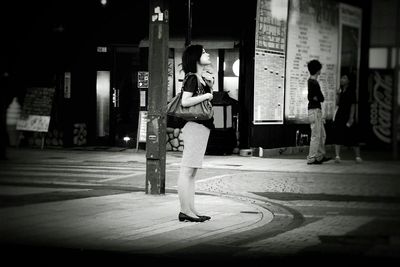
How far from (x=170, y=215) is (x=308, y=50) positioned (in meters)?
13.6

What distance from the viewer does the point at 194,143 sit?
880cm

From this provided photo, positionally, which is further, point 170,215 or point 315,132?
point 315,132

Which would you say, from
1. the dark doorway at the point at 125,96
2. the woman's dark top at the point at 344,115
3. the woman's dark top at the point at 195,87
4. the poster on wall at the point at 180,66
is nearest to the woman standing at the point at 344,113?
the woman's dark top at the point at 344,115

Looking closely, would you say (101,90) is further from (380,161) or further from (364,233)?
(364,233)

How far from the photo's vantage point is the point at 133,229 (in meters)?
8.40

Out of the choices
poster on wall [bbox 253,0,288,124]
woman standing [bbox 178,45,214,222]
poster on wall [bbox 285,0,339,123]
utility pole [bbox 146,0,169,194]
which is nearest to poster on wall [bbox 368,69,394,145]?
poster on wall [bbox 285,0,339,123]

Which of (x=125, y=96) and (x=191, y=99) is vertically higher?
(x=125, y=96)

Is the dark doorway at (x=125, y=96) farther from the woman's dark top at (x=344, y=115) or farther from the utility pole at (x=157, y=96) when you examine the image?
the utility pole at (x=157, y=96)

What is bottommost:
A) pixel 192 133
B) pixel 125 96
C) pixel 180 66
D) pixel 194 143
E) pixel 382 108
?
pixel 194 143

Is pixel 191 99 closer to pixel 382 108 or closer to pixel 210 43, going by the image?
pixel 210 43

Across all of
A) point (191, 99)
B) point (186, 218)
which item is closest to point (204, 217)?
point (186, 218)

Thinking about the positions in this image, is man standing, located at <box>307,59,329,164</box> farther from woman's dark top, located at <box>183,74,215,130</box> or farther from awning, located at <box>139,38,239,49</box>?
woman's dark top, located at <box>183,74,215,130</box>

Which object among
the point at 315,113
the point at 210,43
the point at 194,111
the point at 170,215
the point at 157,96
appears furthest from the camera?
the point at 210,43

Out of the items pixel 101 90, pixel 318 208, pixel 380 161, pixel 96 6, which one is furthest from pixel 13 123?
pixel 318 208
